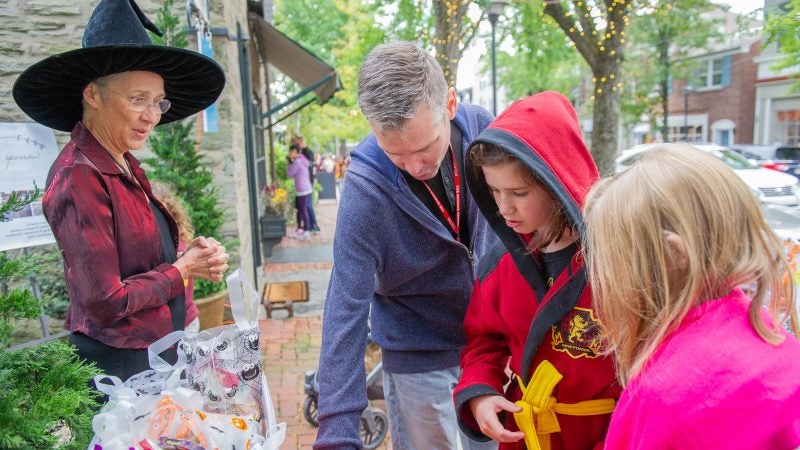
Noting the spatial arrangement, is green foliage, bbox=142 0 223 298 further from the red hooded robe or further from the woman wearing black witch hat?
the red hooded robe

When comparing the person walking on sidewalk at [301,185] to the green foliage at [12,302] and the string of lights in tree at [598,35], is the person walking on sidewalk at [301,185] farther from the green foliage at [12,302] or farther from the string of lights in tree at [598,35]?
the green foliage at [12,302]

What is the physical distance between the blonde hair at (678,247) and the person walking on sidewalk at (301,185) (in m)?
10.9

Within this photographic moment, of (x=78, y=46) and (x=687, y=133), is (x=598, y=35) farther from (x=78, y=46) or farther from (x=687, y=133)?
(x=687, y=133)

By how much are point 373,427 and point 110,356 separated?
6.26 feet

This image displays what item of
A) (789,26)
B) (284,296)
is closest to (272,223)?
(284,296)

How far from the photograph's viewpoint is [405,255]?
183cm

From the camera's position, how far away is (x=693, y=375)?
102 centimetres

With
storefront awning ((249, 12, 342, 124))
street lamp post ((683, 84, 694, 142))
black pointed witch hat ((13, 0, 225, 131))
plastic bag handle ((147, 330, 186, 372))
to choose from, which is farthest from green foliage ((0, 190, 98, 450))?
street lamp post ((683, 84, 694, 142))

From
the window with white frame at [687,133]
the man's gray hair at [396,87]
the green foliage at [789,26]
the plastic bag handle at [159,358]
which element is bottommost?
the plastic bag handle at [159,358]

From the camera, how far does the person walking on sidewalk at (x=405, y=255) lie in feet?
5.32

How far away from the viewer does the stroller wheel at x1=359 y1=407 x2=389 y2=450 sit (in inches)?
135

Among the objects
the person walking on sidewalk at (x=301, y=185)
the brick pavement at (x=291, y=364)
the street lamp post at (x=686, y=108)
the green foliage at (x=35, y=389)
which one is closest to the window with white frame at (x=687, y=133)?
the street lamp post at (x=686, y=108)

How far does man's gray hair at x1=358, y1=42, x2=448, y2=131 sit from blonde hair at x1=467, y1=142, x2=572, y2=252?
21 centimetres

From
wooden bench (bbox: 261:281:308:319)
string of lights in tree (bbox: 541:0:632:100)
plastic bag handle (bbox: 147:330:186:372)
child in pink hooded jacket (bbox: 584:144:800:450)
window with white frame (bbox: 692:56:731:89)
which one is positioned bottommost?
wooden bench (bbox: 261:281:308:319)
